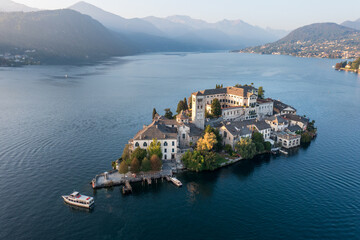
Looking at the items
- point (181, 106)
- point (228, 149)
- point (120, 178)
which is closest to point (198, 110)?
point (228, 149)

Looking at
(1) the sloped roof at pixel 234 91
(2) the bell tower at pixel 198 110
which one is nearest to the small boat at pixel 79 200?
(2) the bell tower at pixel 198 110

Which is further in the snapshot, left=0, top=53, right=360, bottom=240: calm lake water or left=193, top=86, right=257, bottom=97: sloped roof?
left=193, top=86, right=257, bottom=97: sloped roof

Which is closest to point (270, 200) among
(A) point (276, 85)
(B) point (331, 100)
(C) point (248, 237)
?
(C) point (248, 237)

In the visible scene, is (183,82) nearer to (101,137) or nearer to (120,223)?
(101,137)

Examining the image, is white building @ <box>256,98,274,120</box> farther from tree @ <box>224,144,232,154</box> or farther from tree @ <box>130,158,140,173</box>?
A: tree @ <box>130,158,140,173</box>

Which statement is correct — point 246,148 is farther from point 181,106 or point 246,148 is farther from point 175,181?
point 181,106

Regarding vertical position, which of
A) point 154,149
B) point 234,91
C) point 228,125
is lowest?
point 154,149

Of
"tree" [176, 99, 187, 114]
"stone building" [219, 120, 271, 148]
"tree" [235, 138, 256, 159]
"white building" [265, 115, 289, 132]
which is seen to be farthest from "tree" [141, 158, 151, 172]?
"tree" [176, 99, 187, 114]

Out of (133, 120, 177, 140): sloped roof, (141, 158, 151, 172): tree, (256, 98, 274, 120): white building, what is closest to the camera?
(141, 158, 151, 172): tree
